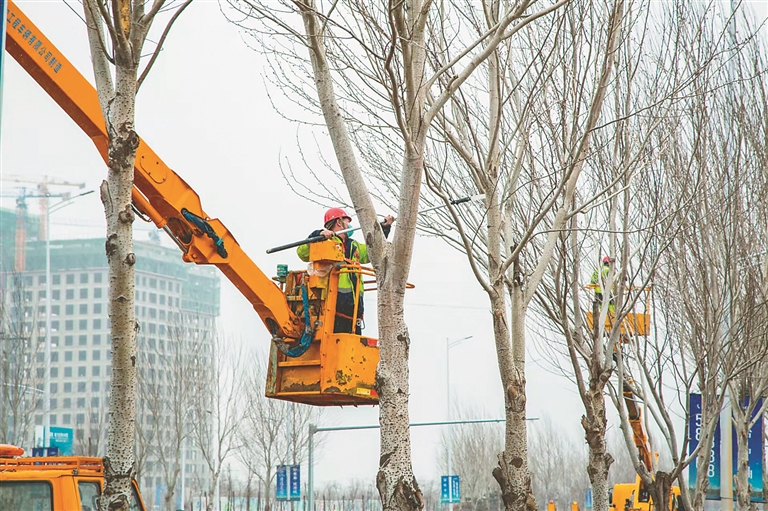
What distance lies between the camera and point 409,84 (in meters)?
7.20

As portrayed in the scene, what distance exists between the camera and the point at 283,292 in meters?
10.1

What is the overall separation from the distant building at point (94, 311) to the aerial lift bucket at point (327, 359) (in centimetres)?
2795

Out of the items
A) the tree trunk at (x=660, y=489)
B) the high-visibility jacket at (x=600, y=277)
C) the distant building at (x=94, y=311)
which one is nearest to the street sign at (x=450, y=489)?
the distant building at (x=94, y=311)

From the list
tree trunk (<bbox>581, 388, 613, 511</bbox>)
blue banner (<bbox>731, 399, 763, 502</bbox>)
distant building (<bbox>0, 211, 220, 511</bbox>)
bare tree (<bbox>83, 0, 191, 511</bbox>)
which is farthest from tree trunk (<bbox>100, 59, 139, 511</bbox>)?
distant building (<bbox>0, 211, 220, 511</bbox>)

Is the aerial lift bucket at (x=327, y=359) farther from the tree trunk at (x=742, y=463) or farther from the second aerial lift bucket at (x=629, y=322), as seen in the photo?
the tree trunk at (x=742, y=463)

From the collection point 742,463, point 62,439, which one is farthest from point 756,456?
point 62,439

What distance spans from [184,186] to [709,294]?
24.1ft

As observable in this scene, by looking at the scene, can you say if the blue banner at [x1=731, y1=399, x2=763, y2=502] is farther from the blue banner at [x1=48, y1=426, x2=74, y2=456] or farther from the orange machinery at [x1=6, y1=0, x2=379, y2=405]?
the blue banner at [x1=48, y1=426, x2=74, y2=456]

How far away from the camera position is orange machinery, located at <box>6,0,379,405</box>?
908 cm

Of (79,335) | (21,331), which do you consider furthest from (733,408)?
(79,335)

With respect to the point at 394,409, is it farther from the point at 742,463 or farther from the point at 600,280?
the point at 742,463

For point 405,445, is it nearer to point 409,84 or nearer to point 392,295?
point 392,295

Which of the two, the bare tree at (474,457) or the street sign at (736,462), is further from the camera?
the bare tree at (474,457)

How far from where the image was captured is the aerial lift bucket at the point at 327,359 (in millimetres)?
9273
